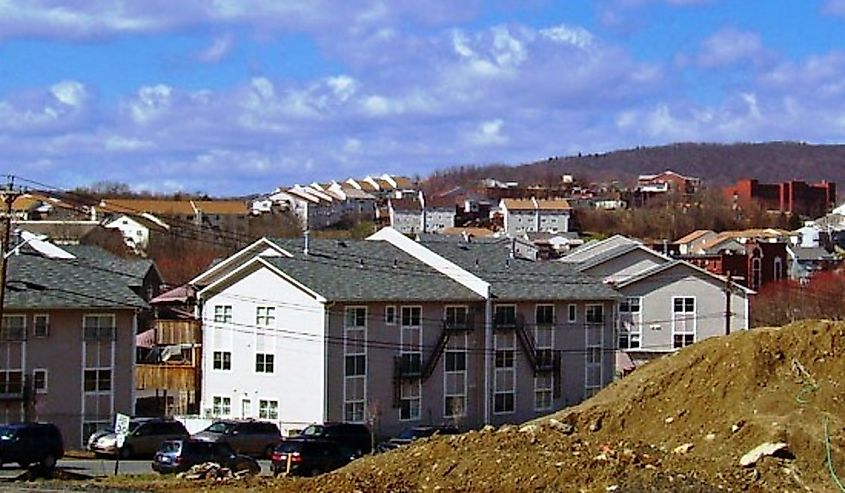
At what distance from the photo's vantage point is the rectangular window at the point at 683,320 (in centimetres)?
8338

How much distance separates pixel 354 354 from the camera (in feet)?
194

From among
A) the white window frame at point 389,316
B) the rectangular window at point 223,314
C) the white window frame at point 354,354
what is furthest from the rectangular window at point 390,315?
the rectangular window at point 223,314

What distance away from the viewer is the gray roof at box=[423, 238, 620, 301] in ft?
218

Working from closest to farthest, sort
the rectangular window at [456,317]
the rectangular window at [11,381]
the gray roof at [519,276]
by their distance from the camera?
the rectangular window at [11,381], the rectangular window at [456,317], the gray roof at [519,276]

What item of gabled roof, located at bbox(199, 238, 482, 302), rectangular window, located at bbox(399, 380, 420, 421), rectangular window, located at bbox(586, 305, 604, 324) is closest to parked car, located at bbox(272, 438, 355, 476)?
gabled roof, located at bbox(199, 238, 482, 302)

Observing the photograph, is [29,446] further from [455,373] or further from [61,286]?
[455,373]

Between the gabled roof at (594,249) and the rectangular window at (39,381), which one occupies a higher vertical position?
the gabled roof at (594,249)

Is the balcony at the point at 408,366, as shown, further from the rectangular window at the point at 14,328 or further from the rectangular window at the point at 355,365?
the rectangular window at the point at 14,328

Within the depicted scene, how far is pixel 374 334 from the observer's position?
6028cm

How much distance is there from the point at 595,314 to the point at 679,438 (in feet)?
126

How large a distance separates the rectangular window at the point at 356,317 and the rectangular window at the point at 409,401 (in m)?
3.34

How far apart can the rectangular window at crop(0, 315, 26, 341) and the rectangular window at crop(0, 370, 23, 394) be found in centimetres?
128

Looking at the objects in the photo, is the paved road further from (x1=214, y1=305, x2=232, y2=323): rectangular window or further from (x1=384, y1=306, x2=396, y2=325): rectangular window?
(x1=214, y1=305, x2=232, y2=323): rectangular window

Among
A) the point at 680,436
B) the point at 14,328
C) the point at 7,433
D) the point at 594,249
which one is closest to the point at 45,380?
the point at 14,328
